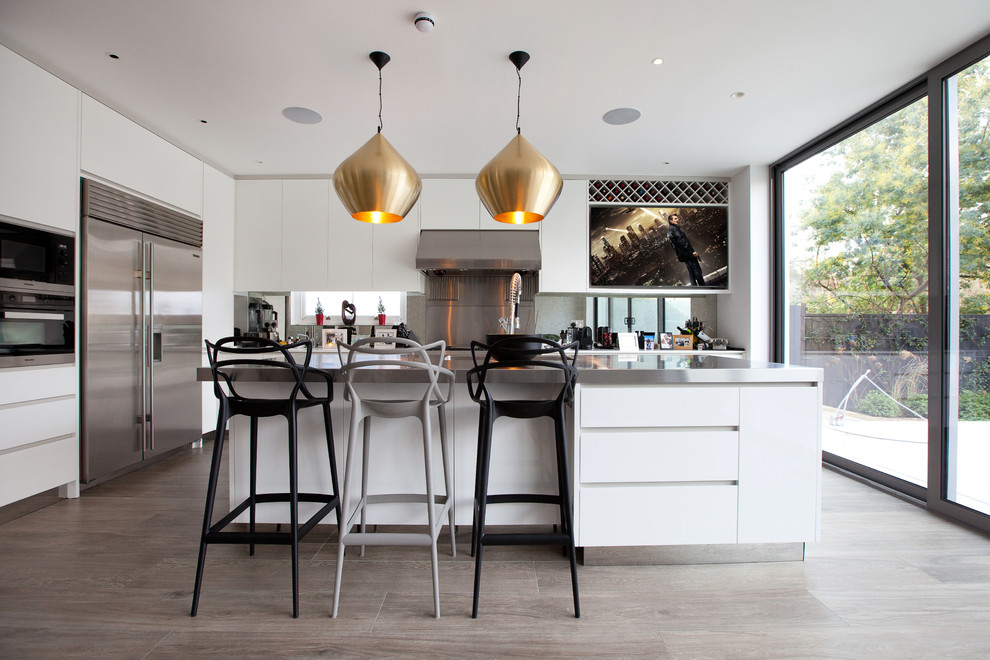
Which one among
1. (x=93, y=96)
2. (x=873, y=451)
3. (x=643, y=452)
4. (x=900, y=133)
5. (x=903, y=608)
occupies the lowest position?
(x=903, y=608)

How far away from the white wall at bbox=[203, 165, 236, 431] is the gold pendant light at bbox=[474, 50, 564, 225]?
3.13 meters

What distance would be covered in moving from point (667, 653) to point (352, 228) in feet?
13.3

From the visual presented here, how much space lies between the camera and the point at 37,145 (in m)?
2.54

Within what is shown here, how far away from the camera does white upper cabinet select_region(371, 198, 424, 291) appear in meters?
4.39

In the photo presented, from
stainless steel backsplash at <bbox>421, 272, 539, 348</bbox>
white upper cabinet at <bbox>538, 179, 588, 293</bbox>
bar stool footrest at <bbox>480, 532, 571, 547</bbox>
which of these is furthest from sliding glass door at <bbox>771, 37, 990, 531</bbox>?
stainless steel backsplash at <bbox>421, 272, 539, 348</bbox>

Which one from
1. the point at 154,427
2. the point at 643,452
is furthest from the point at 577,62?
the point at 154,427

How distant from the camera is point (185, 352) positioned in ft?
11.8

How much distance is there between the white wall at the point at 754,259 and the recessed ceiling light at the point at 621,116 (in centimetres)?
160

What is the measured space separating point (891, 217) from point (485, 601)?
3298 mm

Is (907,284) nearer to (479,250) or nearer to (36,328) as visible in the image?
(479,250)

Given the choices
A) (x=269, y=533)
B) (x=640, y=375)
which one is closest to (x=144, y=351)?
(x=269, y=533)

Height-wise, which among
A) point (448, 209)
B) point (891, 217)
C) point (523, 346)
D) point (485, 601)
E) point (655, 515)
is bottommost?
point (485, 601)

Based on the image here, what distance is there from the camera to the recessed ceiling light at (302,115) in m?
3.12

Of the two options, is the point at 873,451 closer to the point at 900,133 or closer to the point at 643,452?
the point at 900,133
